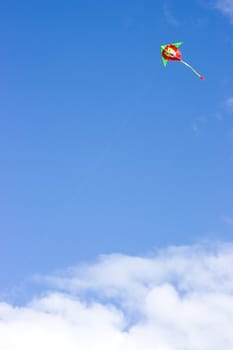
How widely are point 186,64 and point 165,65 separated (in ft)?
19.9

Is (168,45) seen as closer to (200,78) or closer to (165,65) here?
(165,65)

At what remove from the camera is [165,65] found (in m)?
46.0

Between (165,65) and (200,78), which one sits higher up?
(165,65)

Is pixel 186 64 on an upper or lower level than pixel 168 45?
lower

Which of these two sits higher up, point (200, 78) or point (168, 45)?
point (168, 45)

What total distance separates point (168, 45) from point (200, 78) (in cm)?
926

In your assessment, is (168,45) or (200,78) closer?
(200,78)

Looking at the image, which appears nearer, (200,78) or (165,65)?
(200,78)

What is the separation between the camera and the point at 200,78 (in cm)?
3959

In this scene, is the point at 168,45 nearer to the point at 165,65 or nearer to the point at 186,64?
the point at 165,65

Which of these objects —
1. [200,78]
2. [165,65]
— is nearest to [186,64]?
[200,78]

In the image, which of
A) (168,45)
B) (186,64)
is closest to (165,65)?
(168,45)

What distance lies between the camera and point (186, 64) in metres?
40.2

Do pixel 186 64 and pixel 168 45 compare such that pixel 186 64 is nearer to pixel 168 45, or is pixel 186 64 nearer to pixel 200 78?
pixel 200 78
